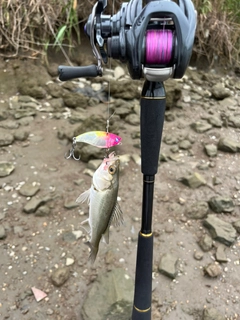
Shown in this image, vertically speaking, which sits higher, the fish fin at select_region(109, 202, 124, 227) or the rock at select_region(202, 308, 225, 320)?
the fish fin at select_region(109, 202, 124, 227)

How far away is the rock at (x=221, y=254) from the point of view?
2.29 meters

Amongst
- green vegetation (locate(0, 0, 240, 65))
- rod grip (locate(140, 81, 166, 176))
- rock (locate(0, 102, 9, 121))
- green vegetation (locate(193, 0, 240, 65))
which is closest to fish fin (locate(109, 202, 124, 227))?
rod grip (locate(140, 81, 166, 176))

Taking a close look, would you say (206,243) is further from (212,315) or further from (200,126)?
(200,126)

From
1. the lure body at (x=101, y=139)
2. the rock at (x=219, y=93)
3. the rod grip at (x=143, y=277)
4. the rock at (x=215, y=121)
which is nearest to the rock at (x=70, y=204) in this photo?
the rod grip at (x=143, y=277)

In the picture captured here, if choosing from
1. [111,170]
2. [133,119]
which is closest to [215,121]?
[133,119]

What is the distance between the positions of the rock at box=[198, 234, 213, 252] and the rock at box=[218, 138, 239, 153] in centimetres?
128

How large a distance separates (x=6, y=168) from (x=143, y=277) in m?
1.83

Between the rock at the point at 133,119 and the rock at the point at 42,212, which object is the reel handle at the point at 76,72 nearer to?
the rock at the point at 42,212

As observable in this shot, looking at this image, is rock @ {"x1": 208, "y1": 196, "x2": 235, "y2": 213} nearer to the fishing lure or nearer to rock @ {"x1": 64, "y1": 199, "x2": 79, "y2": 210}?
rock @ {"x1": 64, "y1": 199, "x2": 79, "y2": 210}

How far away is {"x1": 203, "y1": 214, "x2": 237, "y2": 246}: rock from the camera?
2395 millimetres

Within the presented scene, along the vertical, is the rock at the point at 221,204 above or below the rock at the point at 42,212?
below

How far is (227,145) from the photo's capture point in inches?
135

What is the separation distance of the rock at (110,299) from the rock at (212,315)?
447mm

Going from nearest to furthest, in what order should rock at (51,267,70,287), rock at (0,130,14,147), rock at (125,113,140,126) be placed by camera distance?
rock at (51,267,70,287), rock at (0,130,14,147), rock at (125,113,140,126)
